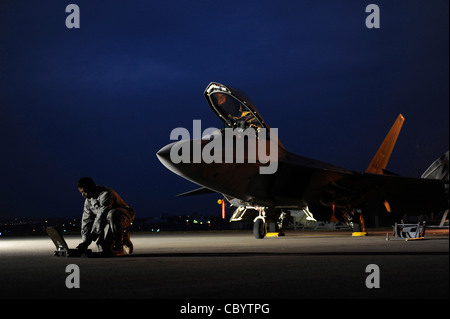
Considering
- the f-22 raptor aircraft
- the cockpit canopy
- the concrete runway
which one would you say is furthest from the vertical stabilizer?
the concrete runway

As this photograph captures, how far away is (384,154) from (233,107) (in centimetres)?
1225

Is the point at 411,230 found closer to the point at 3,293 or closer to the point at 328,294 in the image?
the point at 328,294

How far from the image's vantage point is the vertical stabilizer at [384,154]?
25094mm

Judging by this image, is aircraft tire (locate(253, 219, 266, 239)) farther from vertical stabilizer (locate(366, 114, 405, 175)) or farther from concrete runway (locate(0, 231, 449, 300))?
vertical stabilizer (locate(366, 114, 405, 175))

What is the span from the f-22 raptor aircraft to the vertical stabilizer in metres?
6.34

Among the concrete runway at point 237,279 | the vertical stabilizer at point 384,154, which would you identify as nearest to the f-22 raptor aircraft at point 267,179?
the concrete runway at point 237,279

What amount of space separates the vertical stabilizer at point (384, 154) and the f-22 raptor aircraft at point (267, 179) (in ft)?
20.8

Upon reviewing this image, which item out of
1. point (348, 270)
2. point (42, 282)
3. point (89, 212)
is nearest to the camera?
point (42, 282)

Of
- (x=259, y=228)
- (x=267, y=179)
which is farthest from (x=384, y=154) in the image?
(x=267, y=179)

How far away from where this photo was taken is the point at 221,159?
14.4 meters

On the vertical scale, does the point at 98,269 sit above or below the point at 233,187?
below

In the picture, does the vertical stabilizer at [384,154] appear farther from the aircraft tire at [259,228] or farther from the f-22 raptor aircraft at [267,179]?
the aircraft tire at [259,228]
